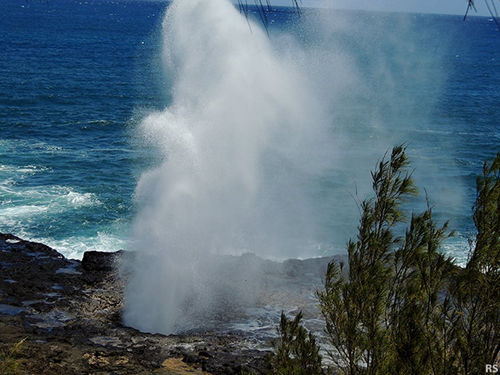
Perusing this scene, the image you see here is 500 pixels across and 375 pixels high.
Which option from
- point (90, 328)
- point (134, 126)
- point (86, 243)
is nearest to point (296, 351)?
point (90, 328)

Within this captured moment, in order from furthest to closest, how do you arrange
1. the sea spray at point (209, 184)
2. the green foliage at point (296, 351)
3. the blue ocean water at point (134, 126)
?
1. the blue ocean water at point (134, 126)
2. the sea spray at point (209, 184)
3. the green foliage at point (296, 351)

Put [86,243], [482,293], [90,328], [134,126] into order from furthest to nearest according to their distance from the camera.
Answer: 1. [134,126]
2. [86,243]
3. [90,328]
4. [482,293]

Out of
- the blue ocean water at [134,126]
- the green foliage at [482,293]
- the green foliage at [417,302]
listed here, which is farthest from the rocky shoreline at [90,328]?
the green foliage at [482,293]

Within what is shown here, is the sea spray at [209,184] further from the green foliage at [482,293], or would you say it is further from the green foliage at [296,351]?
the green foliage at [482,293]

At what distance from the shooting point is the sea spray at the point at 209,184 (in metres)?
20.4

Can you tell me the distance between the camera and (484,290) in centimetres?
791

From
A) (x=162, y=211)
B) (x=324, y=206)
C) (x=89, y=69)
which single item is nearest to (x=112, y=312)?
(x=162, y=211)

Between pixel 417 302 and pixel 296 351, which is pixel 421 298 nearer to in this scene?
pixel 417 302

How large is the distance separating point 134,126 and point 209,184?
25430mm

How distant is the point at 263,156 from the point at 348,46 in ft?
213

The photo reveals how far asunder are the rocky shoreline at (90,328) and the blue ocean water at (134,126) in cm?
453

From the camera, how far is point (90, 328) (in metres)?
17.0

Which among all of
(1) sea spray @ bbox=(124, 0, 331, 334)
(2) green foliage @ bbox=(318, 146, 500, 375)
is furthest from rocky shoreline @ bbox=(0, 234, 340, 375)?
(2) green foliage @ bbox=(318, 146, 500, 375)

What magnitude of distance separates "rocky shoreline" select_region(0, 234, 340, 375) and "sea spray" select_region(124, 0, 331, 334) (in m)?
1.08
